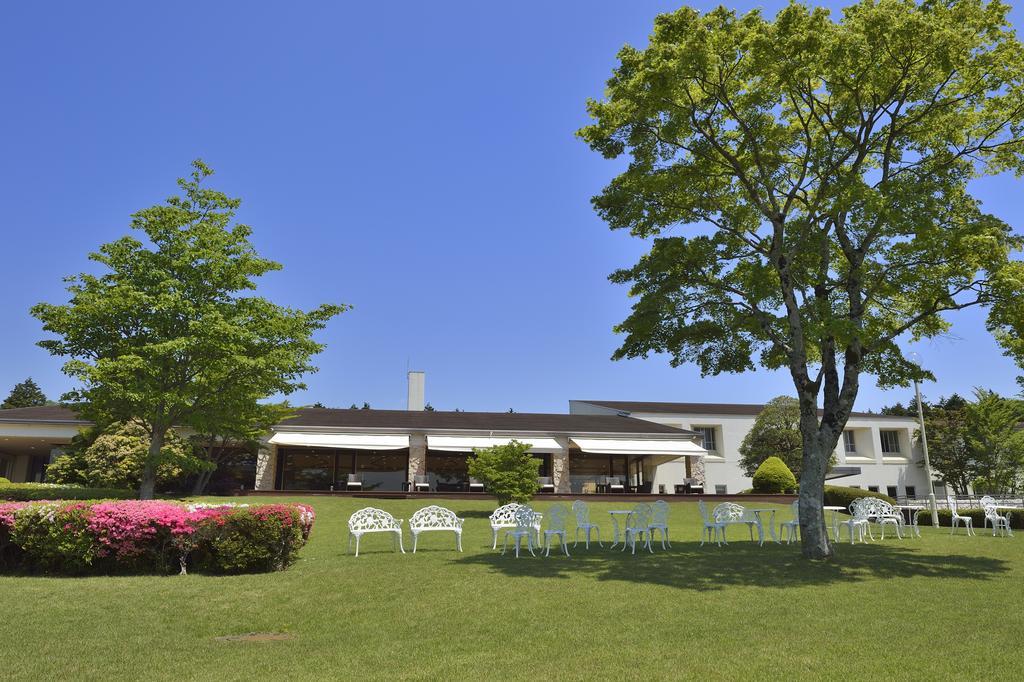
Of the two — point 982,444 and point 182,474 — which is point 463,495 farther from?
point 982,444

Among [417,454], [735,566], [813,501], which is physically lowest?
[735,566]

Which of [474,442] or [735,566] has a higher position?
[474,442]

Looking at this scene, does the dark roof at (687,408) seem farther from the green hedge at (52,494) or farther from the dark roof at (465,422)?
the green hedge at (52,494)

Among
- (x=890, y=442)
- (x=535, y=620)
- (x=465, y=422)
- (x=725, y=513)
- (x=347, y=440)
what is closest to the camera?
(x=535, y=620)

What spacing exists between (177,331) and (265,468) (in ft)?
36.4

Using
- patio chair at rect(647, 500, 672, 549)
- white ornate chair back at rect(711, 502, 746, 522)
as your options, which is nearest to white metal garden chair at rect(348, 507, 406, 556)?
patio chair at rect(647, 500, 672, 549)

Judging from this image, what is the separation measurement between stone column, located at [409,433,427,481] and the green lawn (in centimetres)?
1755

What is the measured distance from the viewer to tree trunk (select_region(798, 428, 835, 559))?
12.1 metres

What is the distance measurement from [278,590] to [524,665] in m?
4.78

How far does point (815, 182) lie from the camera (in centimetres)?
1502

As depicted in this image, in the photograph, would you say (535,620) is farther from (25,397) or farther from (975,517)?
(25,397)

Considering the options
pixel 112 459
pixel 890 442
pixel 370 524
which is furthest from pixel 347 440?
pixel 890 442

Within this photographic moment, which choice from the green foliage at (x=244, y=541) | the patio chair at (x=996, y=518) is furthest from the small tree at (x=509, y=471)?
the patio chair at (x=996, y=518)

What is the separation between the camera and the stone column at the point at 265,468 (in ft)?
92.2
